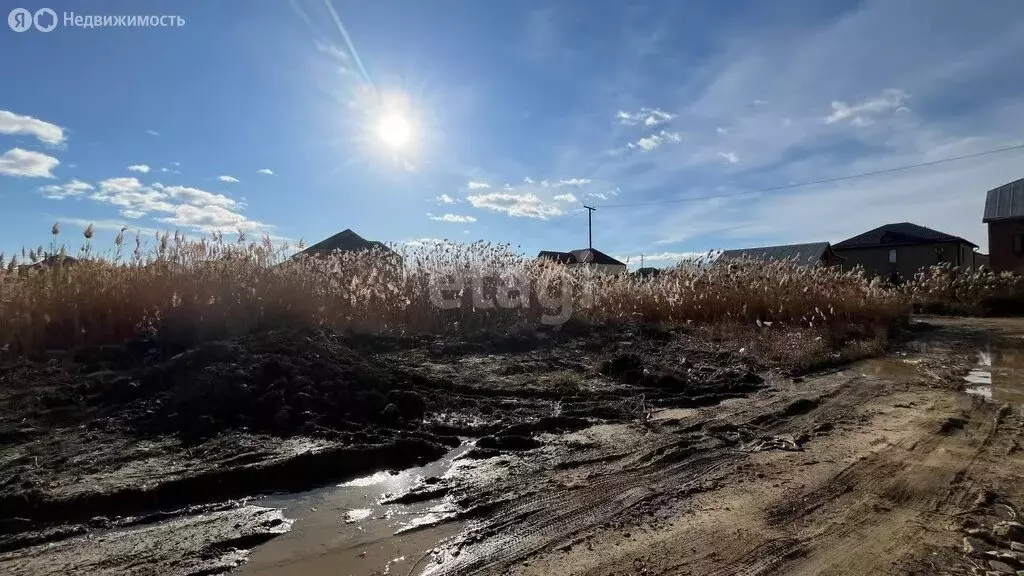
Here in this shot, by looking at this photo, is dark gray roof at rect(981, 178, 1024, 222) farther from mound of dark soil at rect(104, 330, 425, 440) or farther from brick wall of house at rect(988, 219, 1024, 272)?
mound of dark soil at rect(104, 330, 425, 440)

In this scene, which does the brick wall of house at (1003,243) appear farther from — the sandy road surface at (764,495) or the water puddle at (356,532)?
the water puddle at (356,532)

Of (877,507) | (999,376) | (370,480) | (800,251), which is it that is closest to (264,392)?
(370,480)

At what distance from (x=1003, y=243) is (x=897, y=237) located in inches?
384

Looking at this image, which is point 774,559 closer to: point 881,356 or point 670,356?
point 670,356

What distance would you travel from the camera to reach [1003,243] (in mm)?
30875

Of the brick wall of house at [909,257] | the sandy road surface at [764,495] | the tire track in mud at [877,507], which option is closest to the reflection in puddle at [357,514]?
the sandy road surface at [764,495]

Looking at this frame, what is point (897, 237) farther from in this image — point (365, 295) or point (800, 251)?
point (365, 295)

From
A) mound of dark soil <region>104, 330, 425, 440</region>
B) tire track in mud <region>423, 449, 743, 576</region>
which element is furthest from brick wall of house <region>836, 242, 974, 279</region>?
mound of dark soil <region>104, 330, 425, 440</region>

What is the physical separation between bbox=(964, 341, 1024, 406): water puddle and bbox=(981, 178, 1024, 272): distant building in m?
30.1

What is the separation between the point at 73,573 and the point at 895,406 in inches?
210

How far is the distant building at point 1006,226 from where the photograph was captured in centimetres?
3016

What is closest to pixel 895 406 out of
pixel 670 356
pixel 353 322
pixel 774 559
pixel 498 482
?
pixel 670 356

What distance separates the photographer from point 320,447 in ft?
10.0

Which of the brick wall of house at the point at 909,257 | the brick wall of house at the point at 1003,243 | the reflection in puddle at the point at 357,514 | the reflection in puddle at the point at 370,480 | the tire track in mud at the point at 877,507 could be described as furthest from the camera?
the brick wall of house at the point at 909,257
